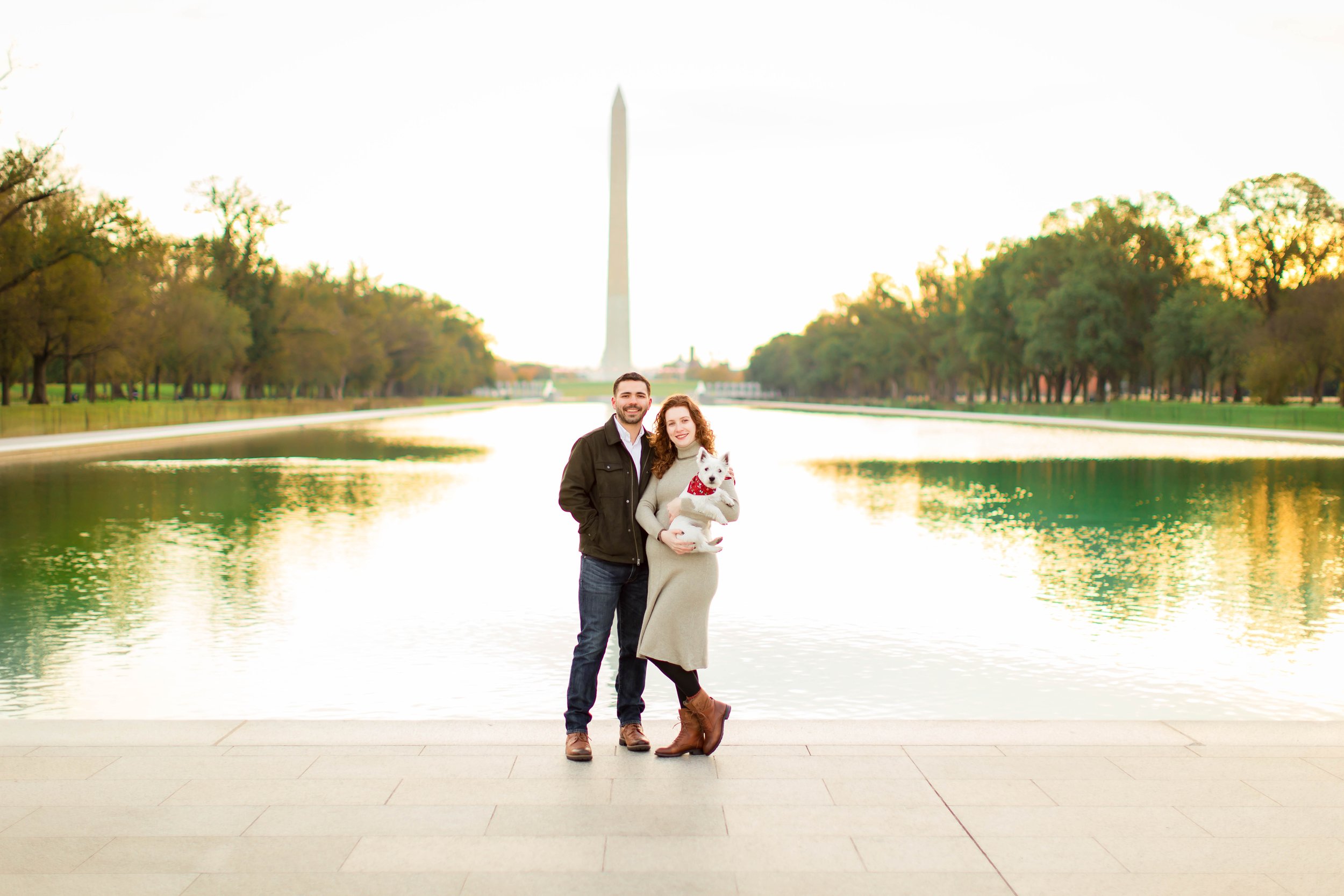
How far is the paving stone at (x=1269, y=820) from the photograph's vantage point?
4.50m

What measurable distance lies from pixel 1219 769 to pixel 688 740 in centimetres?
242

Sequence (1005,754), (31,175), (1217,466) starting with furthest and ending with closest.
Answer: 1. (31,175)
2. (1217,466)
3. (1005,754)

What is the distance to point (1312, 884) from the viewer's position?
404 centimetres

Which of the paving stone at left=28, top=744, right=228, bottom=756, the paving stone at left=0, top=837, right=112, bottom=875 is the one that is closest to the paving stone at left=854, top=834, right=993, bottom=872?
the paving stone at left=0, top=837, right=112, bottom=875

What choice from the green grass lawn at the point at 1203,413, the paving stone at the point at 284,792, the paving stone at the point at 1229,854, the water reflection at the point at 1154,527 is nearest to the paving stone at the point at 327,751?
the paving stone at the point at 284,792

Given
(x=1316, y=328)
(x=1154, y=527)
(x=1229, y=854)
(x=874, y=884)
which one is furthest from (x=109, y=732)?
(x=1316, y=328)

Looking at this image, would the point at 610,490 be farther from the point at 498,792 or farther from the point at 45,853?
the point at 45,853

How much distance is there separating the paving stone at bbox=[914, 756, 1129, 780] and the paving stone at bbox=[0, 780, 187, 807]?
10.9ft

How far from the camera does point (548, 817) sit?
4645 mm

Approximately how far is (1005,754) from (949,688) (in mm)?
2058

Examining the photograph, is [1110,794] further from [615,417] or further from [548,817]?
[615,417]

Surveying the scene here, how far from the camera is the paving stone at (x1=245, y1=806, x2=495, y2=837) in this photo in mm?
4484

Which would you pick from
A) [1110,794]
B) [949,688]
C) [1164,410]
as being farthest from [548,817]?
[1164,410]

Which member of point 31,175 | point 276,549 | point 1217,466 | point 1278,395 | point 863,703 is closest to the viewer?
point 863,703
